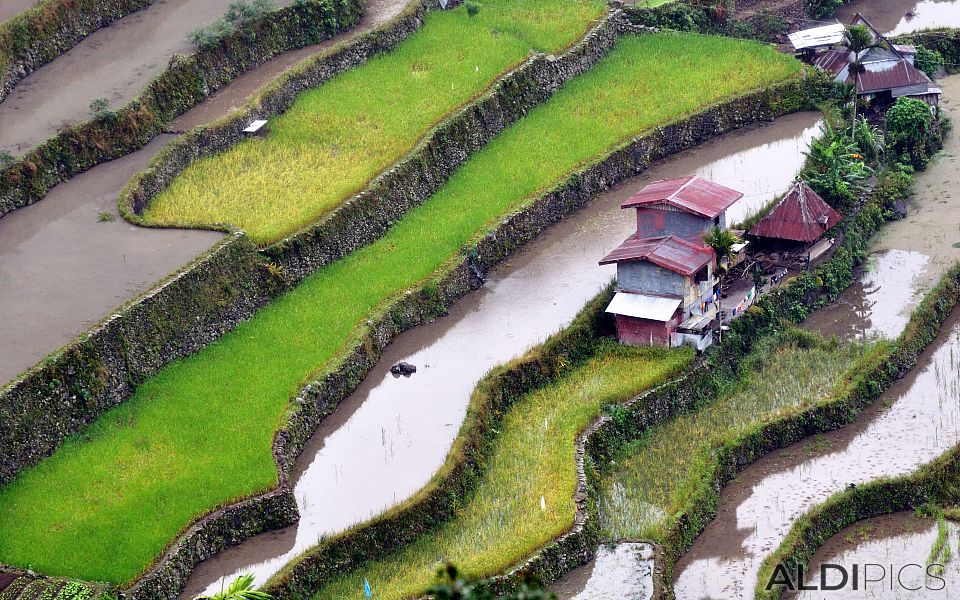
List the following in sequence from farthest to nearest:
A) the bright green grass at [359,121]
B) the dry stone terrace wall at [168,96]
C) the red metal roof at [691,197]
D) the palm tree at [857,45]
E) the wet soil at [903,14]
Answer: the wet soil at [903,14] < the palm tree at [857,45] < the dry stone terrace wall at [168,96] < the bright green grass at [359,121] < the red metal roof at [691,197]

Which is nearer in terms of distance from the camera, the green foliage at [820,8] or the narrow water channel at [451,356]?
the narrow water channel at [451,356]

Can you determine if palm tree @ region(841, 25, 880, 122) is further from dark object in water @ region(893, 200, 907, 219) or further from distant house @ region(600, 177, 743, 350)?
distant house @ region(600, 177, 743, 350)

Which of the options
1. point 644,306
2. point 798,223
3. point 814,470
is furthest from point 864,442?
point 798,223

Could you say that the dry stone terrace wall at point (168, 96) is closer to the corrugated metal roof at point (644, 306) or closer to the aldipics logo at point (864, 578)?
the corrugated metal roof at point (644, 306)

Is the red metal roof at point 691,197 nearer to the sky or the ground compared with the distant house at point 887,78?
nearer to the sky

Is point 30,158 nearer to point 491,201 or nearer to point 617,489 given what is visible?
point 491,201

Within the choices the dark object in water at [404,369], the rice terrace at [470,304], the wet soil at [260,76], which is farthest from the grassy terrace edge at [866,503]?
the wet soil at [260,76]
